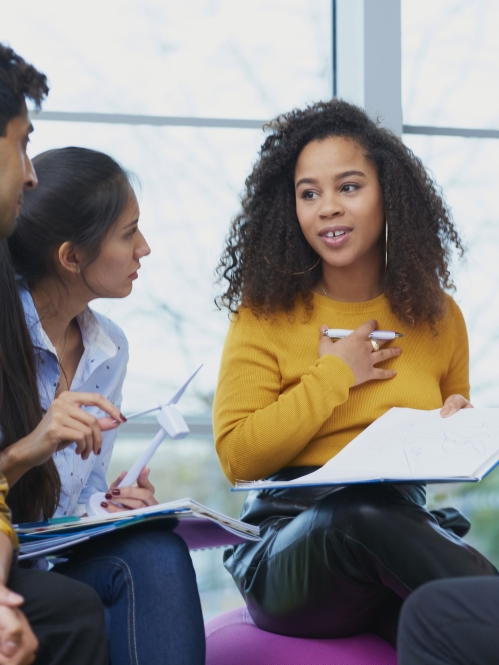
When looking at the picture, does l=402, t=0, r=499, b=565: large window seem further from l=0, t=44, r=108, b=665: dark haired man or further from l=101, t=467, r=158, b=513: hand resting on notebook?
l=0, t=44, r=108, b=665: dark haired man

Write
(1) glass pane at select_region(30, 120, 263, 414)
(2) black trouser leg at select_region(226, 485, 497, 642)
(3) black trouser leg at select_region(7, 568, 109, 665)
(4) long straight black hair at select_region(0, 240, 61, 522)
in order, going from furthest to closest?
(1) glass pane at select_region(30, 120, 263, 414), (4) long straight black hair at select_region(0, 240, 61, 522), (2) black trouser leg at select_region(226, 485, 497, 642), (3) black trouser leg at select_region(7, 568, 109, 665)

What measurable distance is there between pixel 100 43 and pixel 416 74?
1.10 m

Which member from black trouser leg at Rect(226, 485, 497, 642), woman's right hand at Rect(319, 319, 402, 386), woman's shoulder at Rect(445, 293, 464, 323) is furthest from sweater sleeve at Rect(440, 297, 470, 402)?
black trouser leg at Rect(226, 485, 497, 642)

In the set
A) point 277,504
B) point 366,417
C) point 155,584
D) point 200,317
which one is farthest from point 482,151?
point 155,584

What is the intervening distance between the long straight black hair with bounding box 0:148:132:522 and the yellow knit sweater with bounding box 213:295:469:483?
358mm

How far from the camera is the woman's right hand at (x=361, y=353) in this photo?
1566 mm

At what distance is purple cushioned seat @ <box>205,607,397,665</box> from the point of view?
135 cm

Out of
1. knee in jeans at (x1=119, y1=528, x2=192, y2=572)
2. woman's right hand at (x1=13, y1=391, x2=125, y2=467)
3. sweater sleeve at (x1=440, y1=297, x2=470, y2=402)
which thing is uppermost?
→ sweater sleeve at (x1=440, y1=297, x2=470, y2=402)

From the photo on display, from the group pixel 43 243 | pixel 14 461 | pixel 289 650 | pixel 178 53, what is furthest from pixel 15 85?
pixel 178 53

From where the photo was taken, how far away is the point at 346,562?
4.17 ft

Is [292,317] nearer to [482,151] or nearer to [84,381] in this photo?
[84,381]

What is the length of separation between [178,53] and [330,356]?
5.16 feet

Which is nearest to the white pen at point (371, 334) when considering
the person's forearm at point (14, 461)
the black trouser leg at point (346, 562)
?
the black trouser leg at point (346, 562)

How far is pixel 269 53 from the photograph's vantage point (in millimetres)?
2773
